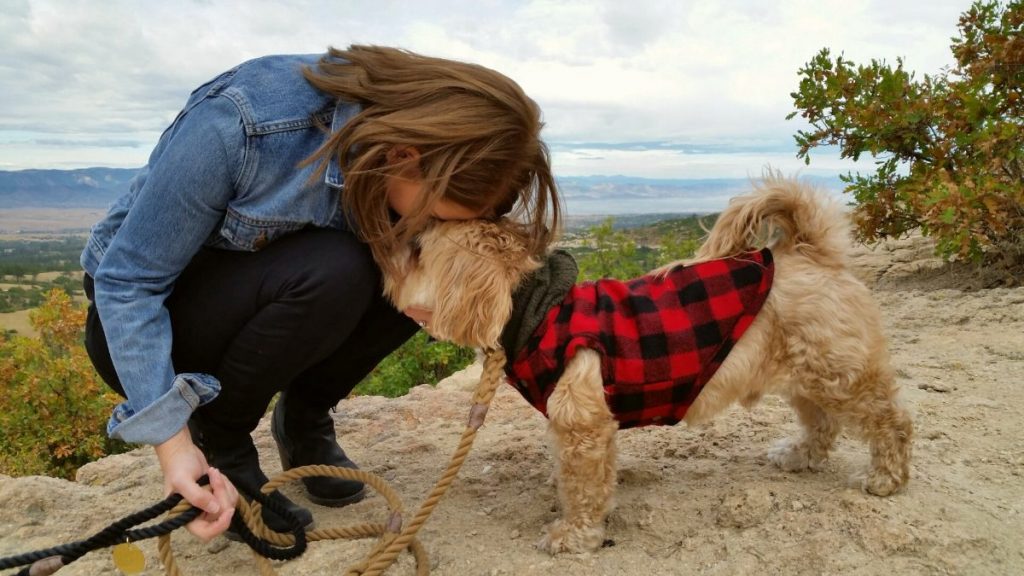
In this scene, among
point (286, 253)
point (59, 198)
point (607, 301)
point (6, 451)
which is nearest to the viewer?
point (286, 253)

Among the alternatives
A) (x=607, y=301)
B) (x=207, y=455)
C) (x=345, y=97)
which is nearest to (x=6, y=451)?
(x=207, y=455)

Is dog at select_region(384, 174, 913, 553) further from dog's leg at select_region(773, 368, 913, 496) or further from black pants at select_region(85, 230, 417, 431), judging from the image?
black pants at select_region(85, 230, 417, 431)

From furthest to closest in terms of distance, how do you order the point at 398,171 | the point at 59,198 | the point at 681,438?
the point at 59,198
the point at 681,438
the point at 398,171

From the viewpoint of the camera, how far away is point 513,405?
176 inches

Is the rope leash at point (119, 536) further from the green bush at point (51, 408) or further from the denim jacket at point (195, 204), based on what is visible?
the green bush at point (51, 408)

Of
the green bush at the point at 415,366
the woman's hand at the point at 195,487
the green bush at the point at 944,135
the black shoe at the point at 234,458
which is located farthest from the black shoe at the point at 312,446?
the green bush at the point at 944,135

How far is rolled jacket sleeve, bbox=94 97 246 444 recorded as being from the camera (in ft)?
6.93

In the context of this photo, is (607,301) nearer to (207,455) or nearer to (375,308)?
(375,308)

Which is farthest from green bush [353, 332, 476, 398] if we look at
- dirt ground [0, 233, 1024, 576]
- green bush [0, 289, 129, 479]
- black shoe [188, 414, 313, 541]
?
black shoe [188, 414, 313, 541]

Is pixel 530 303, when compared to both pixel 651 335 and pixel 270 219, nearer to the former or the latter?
pixel 651 335

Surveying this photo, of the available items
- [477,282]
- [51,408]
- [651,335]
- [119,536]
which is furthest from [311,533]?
[51,408]

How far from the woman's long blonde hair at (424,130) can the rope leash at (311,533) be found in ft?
2.27

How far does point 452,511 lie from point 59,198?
169 feet

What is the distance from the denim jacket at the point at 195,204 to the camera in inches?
83.5
